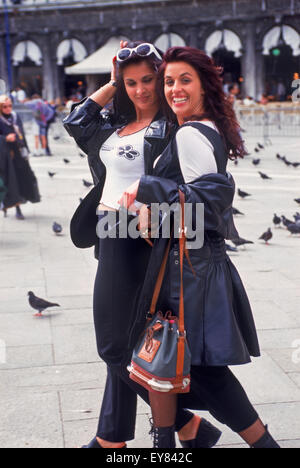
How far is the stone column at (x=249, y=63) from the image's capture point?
33969 millimetres

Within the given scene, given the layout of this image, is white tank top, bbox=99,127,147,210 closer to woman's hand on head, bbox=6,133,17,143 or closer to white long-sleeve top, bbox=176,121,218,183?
white long-sleeve top, bbox=176,121,218,183

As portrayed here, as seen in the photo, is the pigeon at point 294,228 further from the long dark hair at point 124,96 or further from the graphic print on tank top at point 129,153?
the graphic print on tank top at point 129,153

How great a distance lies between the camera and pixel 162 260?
2.64 metres

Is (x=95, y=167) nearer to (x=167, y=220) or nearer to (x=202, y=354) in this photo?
(x=167, y=220)

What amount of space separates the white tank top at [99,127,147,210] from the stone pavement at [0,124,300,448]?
1.15 meters

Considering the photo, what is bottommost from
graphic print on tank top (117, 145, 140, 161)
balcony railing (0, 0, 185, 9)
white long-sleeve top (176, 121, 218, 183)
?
balcony railing (0, 0, 185, 9)

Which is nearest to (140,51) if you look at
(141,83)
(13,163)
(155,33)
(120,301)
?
(141,83)

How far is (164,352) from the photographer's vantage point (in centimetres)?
257

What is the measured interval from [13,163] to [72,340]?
198 inches

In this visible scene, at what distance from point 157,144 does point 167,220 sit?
1.36 feet

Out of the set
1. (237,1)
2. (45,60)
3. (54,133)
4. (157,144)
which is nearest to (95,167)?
(157,144)

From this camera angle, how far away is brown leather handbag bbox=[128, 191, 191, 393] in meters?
2.56

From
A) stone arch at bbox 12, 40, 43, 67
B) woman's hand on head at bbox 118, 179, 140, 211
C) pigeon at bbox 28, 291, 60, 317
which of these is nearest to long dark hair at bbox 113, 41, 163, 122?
woman's hand on head at bbox 118, 179, 140, 211

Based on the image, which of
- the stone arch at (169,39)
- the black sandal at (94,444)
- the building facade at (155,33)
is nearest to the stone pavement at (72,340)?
the black sandal at (94,444)
